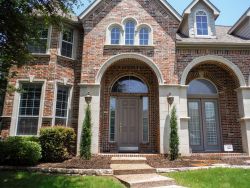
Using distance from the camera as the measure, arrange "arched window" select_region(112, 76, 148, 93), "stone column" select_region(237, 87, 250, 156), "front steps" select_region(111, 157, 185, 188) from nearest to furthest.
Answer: "front steps" select_region(111, 157, 185, 188), "stone column" select_region(237, 87, 250, 156), "arched window" select_region(112, 76, 148, 93)

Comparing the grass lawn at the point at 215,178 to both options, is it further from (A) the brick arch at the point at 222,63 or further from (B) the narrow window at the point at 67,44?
(B) the narrow window at the point at 67,44

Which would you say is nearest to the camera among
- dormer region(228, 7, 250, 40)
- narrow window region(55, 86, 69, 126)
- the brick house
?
the brick house

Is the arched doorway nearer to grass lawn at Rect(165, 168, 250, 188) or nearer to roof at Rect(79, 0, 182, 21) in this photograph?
roof at Rect(79, 0, 182, 21)

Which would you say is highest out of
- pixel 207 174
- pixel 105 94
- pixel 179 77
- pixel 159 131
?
pixel 179 77

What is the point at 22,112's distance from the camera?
32.9 feet

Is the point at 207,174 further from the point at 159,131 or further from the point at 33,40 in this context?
the point at 33,40

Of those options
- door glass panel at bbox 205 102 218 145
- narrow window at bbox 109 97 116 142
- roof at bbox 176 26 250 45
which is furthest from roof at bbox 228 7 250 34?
narrow window at bbox 109 97 116 142

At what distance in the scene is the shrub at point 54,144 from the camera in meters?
8.76

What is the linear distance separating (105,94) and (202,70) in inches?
203

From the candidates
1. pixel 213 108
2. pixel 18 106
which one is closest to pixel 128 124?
pixel 213 108

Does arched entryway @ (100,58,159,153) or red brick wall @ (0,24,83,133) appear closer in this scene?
red brick wall @ (0,24,83,133)

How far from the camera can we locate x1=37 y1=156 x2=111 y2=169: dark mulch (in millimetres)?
7652

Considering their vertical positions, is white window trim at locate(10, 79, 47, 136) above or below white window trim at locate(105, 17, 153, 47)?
below

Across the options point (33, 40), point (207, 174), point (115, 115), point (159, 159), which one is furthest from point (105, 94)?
point (207, 174)
